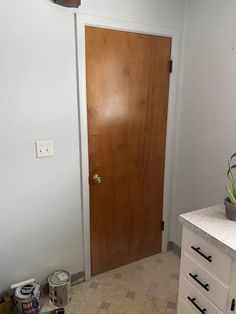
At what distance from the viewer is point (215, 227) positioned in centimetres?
124

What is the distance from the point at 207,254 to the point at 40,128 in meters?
1.25

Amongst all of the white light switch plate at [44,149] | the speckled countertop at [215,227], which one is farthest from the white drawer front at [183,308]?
the white light switch plate at [44,149]

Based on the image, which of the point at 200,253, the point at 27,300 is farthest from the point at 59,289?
the point at 200,253

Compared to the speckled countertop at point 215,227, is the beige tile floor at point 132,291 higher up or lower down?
lower down

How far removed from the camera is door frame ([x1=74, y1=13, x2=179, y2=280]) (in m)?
1.64

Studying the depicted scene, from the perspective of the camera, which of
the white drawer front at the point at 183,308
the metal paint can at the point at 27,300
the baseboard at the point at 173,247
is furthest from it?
the baseboard at the point at 173,247

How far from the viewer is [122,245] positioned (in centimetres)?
218

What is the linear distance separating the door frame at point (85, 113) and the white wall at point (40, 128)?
41mm

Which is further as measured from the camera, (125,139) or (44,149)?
(125,139)

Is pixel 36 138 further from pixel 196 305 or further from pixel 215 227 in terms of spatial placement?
pixel 196 305

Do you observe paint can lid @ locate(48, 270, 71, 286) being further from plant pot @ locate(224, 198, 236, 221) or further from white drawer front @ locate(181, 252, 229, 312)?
plant pot @ locate(224, 198, 236, 221)

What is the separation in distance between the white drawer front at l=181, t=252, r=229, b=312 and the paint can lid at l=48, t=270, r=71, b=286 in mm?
904

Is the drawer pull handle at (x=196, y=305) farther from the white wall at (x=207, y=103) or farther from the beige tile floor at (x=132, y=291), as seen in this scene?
the white wall at (x=207, y=103)

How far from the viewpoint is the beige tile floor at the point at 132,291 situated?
1769 mm
